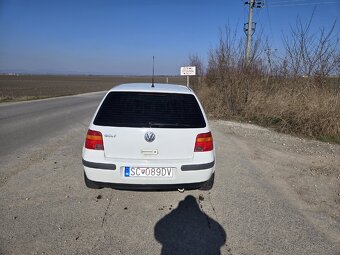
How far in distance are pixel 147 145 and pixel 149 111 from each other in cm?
43

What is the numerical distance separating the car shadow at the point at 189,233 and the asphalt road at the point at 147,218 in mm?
11

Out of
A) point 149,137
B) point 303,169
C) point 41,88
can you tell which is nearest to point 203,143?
point 149,137

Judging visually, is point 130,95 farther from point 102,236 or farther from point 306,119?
point 306,119

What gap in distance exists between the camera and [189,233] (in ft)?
10.5

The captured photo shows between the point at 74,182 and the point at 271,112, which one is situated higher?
the point at 271,112

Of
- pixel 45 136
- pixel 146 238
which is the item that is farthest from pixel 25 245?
pixel 45 136

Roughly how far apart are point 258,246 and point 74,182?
303 centimetres

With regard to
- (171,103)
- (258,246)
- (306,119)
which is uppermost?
(171,103)

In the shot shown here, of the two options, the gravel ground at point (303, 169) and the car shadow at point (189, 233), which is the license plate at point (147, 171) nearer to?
the car shadow at point (189, 233)

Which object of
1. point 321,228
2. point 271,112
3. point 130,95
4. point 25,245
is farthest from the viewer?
point 271,112

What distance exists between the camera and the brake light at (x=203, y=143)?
3545mm

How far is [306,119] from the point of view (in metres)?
8.96

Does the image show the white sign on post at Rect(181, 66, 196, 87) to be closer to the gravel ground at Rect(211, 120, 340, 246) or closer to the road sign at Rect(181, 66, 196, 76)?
the road sign at Rect(181, 66, 196, 76)

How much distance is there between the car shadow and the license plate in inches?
22.9
